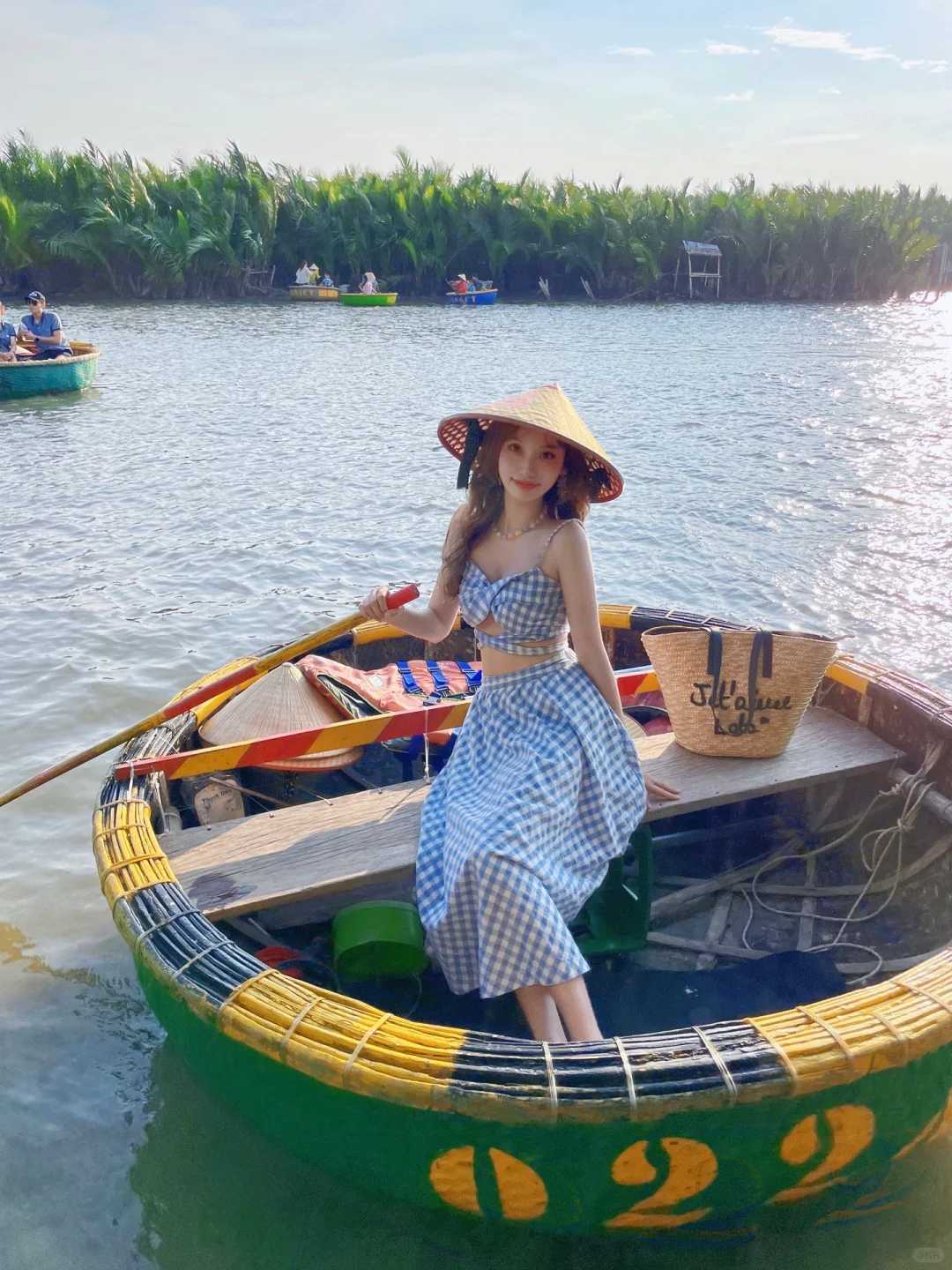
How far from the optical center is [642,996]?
309cm

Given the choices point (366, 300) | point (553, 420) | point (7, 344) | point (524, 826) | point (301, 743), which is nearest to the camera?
point (524, 826)

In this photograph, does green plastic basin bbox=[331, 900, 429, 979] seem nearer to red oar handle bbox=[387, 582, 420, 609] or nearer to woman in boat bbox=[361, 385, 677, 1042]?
woman in boat bbox=[361, 385, 677, 1042]

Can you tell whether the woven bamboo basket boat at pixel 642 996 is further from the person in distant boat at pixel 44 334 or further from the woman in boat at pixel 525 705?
the person in distant boat at pixel 44 334

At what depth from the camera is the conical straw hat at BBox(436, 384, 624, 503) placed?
278 centimetres

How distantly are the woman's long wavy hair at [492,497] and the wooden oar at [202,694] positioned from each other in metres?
0.26

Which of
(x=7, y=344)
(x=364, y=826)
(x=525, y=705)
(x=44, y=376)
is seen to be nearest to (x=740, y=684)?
(x=525, y=705)

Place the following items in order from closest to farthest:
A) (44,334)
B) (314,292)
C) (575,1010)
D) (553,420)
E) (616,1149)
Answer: (616,1149) → (575,1010) → (553,420) → (44,334) → (314,292)

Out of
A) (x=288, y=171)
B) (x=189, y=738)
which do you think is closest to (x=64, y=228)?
(x=288, y=171)

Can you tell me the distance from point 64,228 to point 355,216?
8.13 meters

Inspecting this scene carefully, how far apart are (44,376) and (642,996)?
1269 centimetres

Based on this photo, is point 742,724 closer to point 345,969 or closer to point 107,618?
point 345,969

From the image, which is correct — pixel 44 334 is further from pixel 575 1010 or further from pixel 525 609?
pixel 575 1010

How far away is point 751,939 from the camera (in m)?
3.39

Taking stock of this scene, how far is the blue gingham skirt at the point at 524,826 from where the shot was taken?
7.97ft
